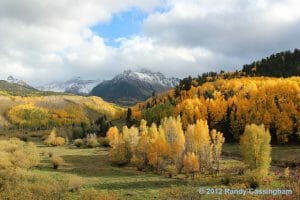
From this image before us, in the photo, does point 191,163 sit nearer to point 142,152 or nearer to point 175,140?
point 175,140

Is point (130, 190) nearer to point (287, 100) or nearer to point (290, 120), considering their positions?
point (290, 120)

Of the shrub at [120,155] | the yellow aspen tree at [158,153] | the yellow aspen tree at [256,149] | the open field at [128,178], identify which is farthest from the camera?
the shrub at [120,155]

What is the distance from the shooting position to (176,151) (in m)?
90.0

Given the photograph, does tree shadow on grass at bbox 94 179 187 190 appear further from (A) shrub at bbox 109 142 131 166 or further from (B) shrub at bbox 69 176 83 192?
(A) shrub at bbox 109 142 131 166

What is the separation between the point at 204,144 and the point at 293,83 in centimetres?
8216

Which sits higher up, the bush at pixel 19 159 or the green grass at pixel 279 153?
the bush at pixel 19 159

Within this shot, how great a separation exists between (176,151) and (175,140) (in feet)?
13.9

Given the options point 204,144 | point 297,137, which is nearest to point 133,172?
point 204,144

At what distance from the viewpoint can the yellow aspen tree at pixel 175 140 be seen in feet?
294

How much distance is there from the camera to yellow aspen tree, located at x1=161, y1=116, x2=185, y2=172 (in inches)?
3533

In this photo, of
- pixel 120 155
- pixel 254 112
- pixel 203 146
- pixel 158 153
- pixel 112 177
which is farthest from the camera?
pixel 254 112

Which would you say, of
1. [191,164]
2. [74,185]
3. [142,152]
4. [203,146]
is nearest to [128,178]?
[191,164]

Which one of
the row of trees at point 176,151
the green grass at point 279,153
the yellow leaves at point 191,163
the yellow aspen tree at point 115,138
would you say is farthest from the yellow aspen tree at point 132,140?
the green grass at point 279,153

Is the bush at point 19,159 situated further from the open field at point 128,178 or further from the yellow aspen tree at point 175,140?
the yellow aspen tree at point 175,140
